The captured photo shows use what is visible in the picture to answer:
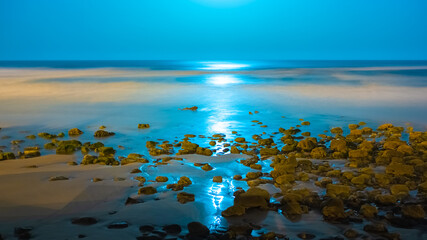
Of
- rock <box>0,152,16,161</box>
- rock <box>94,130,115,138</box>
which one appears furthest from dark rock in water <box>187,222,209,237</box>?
rock <box>94,130,115,138</box>

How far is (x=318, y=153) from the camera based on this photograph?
7672 millimetres

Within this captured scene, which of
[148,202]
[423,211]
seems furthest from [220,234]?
[423,211]

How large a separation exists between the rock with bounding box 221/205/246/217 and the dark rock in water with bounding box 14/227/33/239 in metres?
2.45

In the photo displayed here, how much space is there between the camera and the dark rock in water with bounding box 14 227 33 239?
438cm

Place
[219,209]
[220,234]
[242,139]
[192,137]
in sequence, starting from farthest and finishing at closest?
[192,137], [242,139], [219,209], [220,234]

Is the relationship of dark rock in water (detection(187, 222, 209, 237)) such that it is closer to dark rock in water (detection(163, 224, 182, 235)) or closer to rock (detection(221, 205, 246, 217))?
dark rock in water (detection(163, 224, 182, 235))

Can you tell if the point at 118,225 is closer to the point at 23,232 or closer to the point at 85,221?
the point at 85,221

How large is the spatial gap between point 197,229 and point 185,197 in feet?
3.42

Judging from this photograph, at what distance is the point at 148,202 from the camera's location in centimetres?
545

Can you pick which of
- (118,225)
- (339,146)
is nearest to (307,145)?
(339,146)

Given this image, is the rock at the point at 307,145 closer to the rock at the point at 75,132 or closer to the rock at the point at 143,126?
the rock at the point at 143,126

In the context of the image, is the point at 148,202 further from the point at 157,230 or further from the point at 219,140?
the point at 219,140

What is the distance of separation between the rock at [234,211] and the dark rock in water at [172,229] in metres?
0.69

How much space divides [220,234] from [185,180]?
6.12ft
